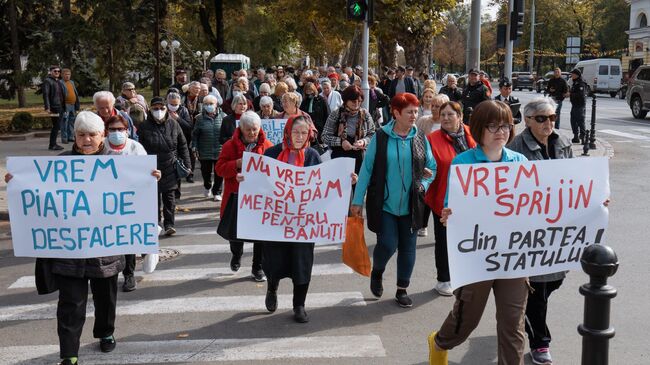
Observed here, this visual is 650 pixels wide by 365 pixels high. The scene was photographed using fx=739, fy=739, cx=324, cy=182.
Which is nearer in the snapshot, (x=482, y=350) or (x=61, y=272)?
(x=61, y=272)

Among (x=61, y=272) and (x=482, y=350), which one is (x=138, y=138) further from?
(x=482, y=350)

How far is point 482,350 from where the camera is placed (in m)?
5.33

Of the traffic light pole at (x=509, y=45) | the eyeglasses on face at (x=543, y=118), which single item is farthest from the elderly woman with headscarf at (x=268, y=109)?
the traffic light pole at (x=509, y=45)

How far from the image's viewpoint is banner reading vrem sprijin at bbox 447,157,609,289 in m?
4.44

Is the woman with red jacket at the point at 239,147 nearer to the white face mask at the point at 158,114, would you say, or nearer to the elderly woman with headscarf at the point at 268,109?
the white face mask at the point at 158,114

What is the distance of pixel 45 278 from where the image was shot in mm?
4926

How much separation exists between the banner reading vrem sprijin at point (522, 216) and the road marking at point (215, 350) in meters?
1.26

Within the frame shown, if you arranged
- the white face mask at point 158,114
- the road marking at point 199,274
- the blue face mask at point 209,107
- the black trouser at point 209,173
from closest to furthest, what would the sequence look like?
the road marking at point 199,274, the white face mask at point 158,114, the blue face mask at point 209,107, the black trouser at point 209,173

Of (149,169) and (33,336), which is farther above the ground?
(149,169)

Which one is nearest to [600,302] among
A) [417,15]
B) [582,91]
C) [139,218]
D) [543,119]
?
A: [543,119]

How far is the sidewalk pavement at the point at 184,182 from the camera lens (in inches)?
441

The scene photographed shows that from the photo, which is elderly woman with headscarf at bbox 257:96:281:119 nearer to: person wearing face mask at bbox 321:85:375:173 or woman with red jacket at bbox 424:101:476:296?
person wearing face mask at bbox 321:85:375:173

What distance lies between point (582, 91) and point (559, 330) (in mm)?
13573

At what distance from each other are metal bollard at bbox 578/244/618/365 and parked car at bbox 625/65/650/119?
24185 mm
